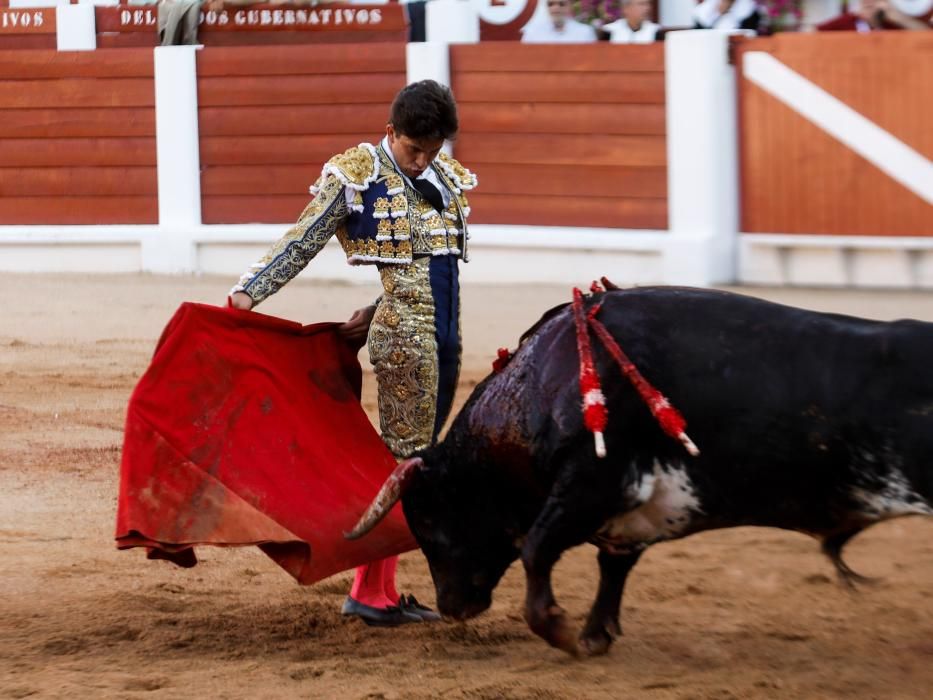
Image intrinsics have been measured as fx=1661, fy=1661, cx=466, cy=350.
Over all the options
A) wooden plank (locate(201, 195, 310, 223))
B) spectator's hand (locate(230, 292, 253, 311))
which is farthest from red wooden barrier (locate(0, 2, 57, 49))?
spectator's hand (locate(230, 292, 253, 311))

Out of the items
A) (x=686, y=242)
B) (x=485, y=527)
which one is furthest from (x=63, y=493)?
(x=686, y=242)

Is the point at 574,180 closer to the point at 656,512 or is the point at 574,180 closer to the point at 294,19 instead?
the point at 294,19

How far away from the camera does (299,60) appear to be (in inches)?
352

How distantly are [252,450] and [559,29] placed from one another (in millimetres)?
5634

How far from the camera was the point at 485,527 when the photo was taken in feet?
10.9

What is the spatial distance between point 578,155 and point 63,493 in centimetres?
439

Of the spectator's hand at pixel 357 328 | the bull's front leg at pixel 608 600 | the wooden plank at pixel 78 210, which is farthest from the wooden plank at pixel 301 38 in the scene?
the bull's front leg at pixel 608 600

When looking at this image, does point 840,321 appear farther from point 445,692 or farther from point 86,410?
point 86,410

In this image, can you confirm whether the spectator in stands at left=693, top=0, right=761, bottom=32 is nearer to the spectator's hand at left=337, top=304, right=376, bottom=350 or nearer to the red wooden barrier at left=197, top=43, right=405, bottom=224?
the red wooden barrier at left=197, top=43, right=405, bottom=224

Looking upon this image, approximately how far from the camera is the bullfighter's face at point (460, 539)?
10.8 feet

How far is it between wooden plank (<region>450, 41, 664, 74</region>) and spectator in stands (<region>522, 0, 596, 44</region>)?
0.39 feet

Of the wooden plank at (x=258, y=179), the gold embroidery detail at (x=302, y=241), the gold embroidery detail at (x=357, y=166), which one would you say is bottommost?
the gold embroidery detail at (x=302, y=241)

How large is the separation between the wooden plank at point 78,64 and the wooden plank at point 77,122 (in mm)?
195

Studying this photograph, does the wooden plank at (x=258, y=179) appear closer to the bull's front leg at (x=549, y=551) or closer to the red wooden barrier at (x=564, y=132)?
the red wooden barrier at (x=564, y=132)
